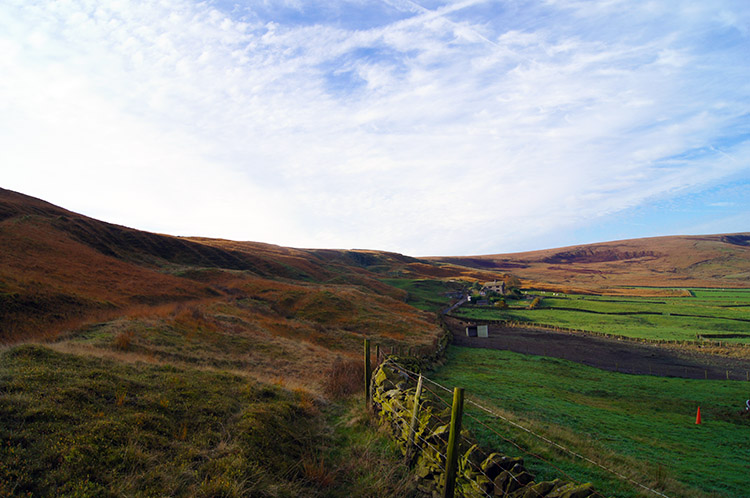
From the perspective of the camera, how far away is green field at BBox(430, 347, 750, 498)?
9234 mm

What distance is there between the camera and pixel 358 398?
1274cm

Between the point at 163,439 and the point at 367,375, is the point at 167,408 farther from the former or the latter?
the point at 367,375

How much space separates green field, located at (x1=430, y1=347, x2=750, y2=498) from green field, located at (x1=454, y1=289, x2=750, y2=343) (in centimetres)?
2649

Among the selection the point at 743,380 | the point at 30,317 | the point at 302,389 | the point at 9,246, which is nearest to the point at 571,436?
the point at 302,389

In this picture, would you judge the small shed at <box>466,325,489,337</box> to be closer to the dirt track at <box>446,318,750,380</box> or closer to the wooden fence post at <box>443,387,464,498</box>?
the dirt track at <box>446,318,750,380</box>

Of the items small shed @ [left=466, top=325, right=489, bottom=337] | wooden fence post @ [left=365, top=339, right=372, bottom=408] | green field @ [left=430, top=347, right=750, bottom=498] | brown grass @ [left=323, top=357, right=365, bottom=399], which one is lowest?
small shed @ [left=466, top=325, right=489, bottom=337]

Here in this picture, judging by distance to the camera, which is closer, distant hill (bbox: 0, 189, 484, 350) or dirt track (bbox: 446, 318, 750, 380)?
distant hill (bbox: 0, 189, 484, 350)

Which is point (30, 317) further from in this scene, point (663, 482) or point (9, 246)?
point (663, 482)

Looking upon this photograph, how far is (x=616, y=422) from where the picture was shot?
15.2 m

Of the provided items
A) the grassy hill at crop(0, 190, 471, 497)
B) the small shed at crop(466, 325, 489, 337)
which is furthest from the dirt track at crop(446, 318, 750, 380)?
the grassy hill at crop(0, 190, 471, 497)

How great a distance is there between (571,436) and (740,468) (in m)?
5.43

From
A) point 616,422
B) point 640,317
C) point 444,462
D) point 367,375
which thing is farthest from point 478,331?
point 640,317

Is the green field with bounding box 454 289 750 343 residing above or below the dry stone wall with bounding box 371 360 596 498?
below

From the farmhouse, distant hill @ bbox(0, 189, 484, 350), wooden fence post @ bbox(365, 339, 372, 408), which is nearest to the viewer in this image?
wooden fence post @ bbox(365, 339, 372, 408)
